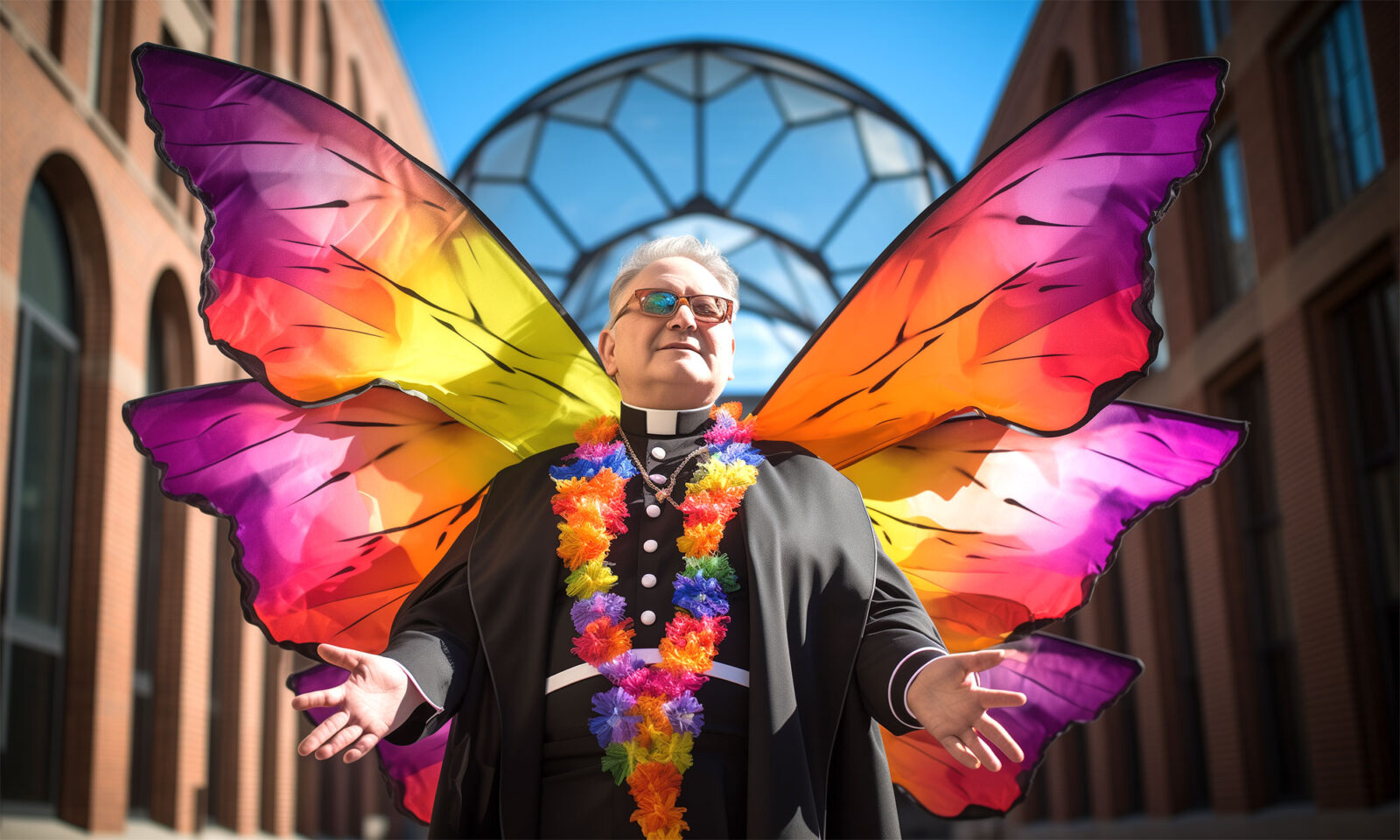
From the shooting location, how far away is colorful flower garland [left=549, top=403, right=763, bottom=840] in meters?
2.80

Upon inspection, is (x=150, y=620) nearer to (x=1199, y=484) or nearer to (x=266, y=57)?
(x=266, y=57)

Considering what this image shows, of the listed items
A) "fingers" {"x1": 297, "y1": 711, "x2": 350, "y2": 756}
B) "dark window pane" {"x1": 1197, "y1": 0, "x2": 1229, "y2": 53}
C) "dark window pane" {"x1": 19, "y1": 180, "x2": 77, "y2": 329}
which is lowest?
"fingers" {"x1": 297, "y1": 711, "x2": 350, "y2": 756}

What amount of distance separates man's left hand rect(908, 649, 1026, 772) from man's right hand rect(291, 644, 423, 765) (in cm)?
116

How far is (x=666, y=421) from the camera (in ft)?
11.3

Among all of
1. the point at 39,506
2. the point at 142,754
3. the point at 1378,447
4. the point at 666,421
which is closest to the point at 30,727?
the point at 39,506

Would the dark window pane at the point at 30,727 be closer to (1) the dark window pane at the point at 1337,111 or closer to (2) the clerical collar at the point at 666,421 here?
(2) the clerical collar at the point at 666,421

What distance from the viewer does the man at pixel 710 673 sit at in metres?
2.73

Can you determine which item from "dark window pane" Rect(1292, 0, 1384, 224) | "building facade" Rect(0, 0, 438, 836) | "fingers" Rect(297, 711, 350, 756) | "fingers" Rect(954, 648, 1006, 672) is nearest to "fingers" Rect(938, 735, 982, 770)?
"fingers" Rect(954, 648, 1006, 672)

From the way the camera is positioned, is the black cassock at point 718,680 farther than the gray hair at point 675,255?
No

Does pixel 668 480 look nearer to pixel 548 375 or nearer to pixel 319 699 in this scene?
pixel 548 375

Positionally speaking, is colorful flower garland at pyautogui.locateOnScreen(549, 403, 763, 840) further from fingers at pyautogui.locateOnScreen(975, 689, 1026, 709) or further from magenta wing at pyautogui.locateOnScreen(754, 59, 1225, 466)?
fingers at pyautogui.locateOnScreen(975, 689, 1026, 709)

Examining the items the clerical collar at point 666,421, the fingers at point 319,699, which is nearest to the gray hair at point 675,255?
the clerical collar at point 666,421

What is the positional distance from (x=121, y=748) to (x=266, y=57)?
8.38 metres

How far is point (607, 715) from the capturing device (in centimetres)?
288
